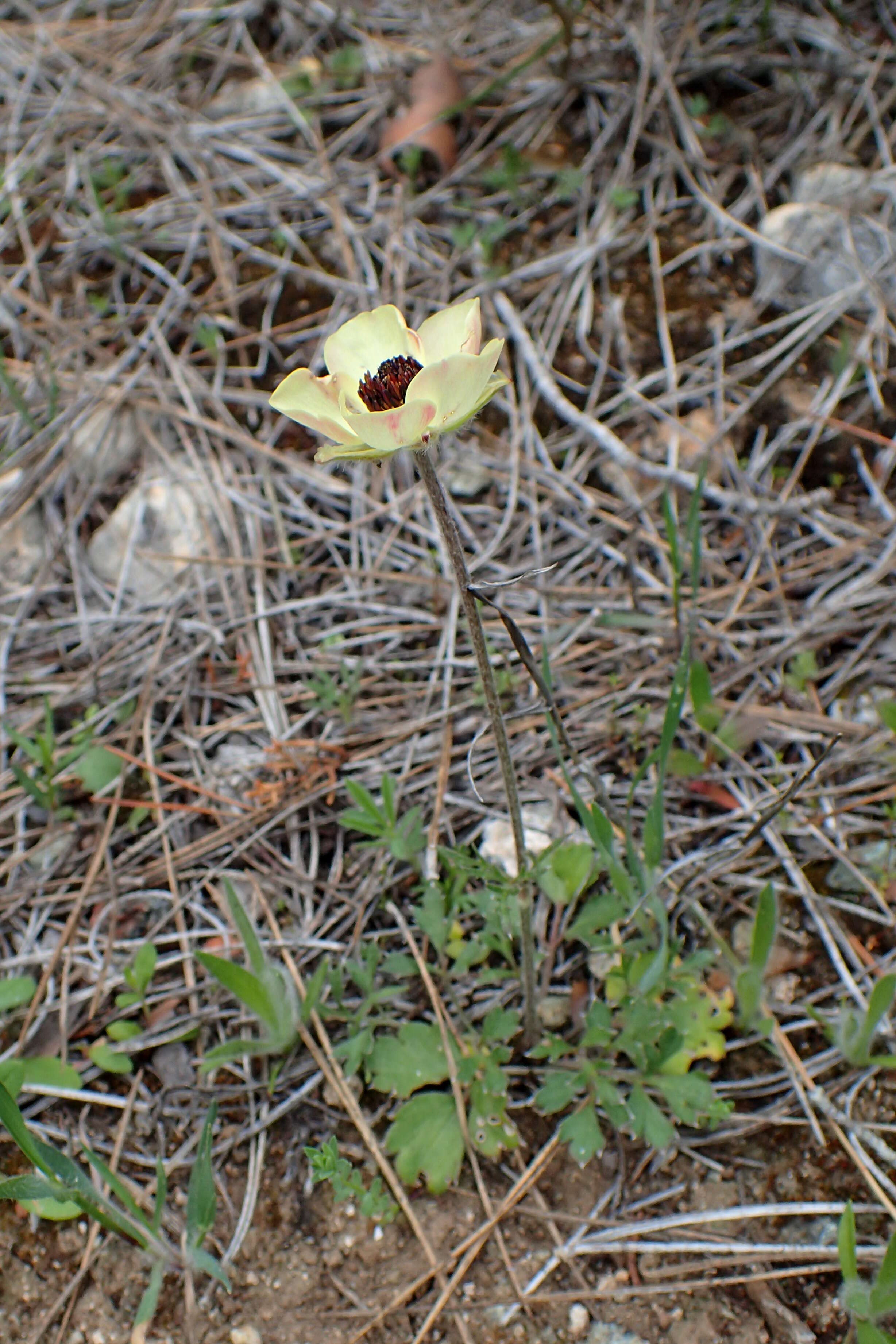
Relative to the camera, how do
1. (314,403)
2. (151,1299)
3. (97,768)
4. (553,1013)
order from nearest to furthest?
(314,403)
(151,1299)
(553,1013)
(97,768)

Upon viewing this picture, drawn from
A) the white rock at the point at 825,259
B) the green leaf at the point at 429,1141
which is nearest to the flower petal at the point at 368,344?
the green leaf at the point at 429,1141

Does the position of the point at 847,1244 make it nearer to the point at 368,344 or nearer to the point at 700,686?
the point at 700,686

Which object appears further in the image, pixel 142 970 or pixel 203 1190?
pixel 142 970

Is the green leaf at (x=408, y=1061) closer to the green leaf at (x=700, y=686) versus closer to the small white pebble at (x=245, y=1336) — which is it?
the small white pebble at (x=245, y=1336)

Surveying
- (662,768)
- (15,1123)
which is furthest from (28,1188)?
(662,768)

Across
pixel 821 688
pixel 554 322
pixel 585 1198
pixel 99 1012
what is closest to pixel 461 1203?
pixel 585 1198

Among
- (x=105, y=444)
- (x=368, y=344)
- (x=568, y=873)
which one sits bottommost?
(x=568, y=873)
